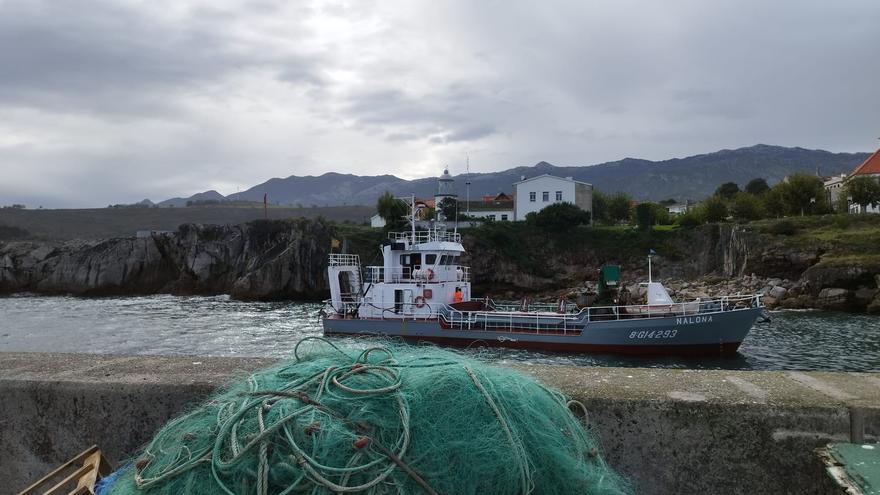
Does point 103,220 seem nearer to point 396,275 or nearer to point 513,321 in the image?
A: point 396,275

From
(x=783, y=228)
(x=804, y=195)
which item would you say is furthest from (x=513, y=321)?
(x=804, y=195)

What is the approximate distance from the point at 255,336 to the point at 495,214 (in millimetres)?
48949

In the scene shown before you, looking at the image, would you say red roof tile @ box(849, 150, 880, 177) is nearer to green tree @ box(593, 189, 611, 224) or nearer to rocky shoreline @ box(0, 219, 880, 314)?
rocky shoreline @ box(0, 219, 880, 314)

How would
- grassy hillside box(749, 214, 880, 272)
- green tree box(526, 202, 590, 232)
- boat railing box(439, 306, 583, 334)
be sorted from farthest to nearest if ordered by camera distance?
green tree box(526, 202, 590, 232)
grassy hillside box(749, 214, 880, 272)
boat railing box(439, 306, 583, 334)

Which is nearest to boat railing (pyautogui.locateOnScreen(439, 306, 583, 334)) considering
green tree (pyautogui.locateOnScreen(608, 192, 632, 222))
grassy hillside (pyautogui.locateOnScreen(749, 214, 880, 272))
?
grassy hillside (pyautogui.locateOnScreen(749, 214, 880, 272))

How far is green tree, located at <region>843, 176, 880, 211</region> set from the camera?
5535cm

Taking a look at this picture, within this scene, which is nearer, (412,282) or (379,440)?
(379,440)

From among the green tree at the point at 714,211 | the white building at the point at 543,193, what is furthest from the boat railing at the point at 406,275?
the green tree at the point at 714,211

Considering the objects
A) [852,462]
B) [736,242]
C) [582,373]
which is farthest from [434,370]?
[736,242]

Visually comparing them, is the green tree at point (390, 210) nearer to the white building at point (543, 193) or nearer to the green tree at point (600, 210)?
the white building at point (543, 193)

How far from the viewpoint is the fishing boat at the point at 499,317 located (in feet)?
70.6

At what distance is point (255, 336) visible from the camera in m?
27.8

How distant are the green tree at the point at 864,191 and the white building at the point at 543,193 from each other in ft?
83.7

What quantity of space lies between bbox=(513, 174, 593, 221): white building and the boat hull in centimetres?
4507
